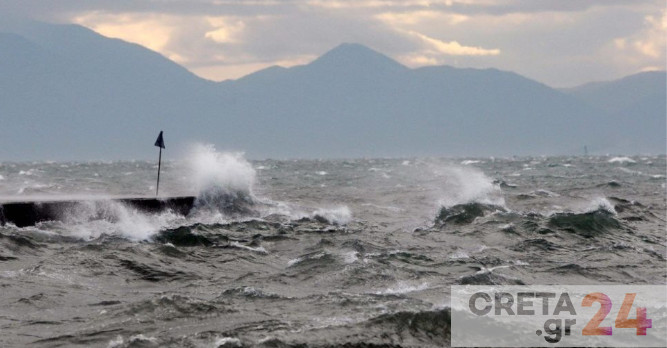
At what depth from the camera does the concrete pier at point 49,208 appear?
20.7 m

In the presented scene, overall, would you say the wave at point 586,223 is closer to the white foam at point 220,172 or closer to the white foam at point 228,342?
the white foam at point 220,172

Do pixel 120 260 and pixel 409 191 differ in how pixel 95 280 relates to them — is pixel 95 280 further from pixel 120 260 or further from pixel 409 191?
pixel 409 191

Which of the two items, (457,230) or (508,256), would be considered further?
(457,230)

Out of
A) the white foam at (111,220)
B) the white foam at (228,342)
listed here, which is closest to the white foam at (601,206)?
the white foam at (111,220)

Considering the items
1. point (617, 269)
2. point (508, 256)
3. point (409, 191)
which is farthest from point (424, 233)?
point (409, 191)

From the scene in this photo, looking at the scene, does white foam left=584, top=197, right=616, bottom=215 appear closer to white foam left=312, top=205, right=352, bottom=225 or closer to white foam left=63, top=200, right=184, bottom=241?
white foam left=312, top=205, right=352, bottom=225

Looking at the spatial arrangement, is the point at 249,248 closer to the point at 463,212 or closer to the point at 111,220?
the point at 111,220

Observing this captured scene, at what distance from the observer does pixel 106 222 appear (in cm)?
2153

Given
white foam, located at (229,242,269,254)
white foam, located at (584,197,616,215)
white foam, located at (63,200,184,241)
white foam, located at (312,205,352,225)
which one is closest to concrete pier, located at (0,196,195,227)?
white foam, located at (63,200,184,241)

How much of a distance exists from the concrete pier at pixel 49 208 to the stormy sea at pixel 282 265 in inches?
8.5

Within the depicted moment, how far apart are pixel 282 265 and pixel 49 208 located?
8.06 m

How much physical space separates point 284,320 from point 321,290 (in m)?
2.28

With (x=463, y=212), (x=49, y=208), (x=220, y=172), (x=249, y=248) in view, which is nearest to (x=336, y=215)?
(x=463, y=212)

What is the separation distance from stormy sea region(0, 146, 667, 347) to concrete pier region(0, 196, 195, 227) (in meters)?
0.22
